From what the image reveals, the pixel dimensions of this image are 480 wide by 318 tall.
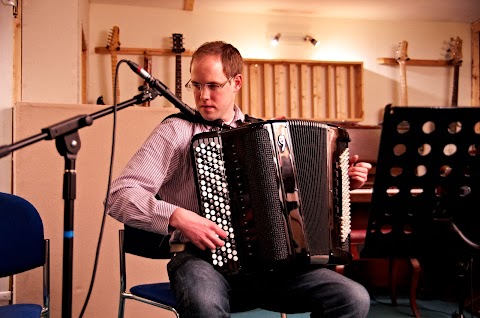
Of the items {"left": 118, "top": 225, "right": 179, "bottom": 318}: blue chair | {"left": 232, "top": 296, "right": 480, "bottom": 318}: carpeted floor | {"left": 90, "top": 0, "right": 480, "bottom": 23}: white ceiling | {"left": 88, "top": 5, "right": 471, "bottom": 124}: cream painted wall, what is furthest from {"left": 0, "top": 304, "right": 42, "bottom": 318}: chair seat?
{"left": 90, "top": 0, "right": 480, "bottom": 23}: white ceiling

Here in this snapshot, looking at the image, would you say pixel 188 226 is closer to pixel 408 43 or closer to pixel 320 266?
pixel 320 266

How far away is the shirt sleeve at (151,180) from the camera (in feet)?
5.67

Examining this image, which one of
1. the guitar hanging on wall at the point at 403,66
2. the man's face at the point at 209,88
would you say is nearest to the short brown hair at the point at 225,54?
the man's face at the point at 209,88

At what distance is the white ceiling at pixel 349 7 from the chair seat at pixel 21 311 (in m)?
4.56

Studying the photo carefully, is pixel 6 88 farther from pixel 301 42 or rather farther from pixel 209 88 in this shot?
pixel 301 42

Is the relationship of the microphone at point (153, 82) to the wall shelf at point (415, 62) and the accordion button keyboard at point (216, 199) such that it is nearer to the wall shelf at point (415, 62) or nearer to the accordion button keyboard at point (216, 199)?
the accordion button keyboard at point (216, 199)

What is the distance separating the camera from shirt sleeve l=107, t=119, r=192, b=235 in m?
1.73

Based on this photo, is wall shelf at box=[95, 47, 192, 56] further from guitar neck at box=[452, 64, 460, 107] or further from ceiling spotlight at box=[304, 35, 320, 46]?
guitar neck at box=[452, 64, 460, 107]

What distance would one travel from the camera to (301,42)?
21.3ft

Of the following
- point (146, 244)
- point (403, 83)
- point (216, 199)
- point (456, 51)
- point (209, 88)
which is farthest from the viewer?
point (456, 51)

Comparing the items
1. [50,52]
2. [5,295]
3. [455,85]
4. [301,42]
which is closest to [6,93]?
[50,52]

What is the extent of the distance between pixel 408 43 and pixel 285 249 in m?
5.58

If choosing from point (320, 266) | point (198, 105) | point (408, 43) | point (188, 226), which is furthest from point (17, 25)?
point (408, 43)

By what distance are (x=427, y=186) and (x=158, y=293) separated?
1.03m
